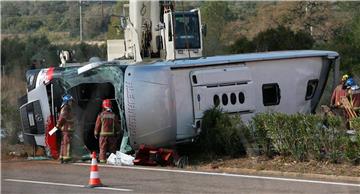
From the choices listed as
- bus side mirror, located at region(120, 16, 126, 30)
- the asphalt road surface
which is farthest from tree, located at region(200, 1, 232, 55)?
the asphalt road surface

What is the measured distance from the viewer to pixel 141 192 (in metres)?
12.7

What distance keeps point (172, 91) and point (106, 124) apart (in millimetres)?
1778

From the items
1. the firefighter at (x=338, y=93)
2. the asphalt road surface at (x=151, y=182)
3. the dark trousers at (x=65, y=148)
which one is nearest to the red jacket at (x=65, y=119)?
the dark trousers at (x=65, y=148)

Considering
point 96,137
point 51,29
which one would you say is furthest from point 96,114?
point 51,29

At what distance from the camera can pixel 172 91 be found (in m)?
18.3

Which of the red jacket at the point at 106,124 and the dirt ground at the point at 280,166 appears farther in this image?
the red jacket at the point at 106,124

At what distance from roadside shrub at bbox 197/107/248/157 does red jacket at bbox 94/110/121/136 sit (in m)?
2.13

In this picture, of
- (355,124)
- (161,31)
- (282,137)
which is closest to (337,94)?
(282,137)

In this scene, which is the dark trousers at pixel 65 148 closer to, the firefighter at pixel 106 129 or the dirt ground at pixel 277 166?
the firefighter at pixel 106 129

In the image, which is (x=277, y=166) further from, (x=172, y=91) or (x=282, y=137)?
(x=172, y=91)

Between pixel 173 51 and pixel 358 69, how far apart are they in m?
12.6

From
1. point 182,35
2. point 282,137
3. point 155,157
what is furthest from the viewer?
point 182,35

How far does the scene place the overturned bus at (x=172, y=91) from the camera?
18172 millimetres

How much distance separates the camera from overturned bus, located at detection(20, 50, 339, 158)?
18.2 metres
